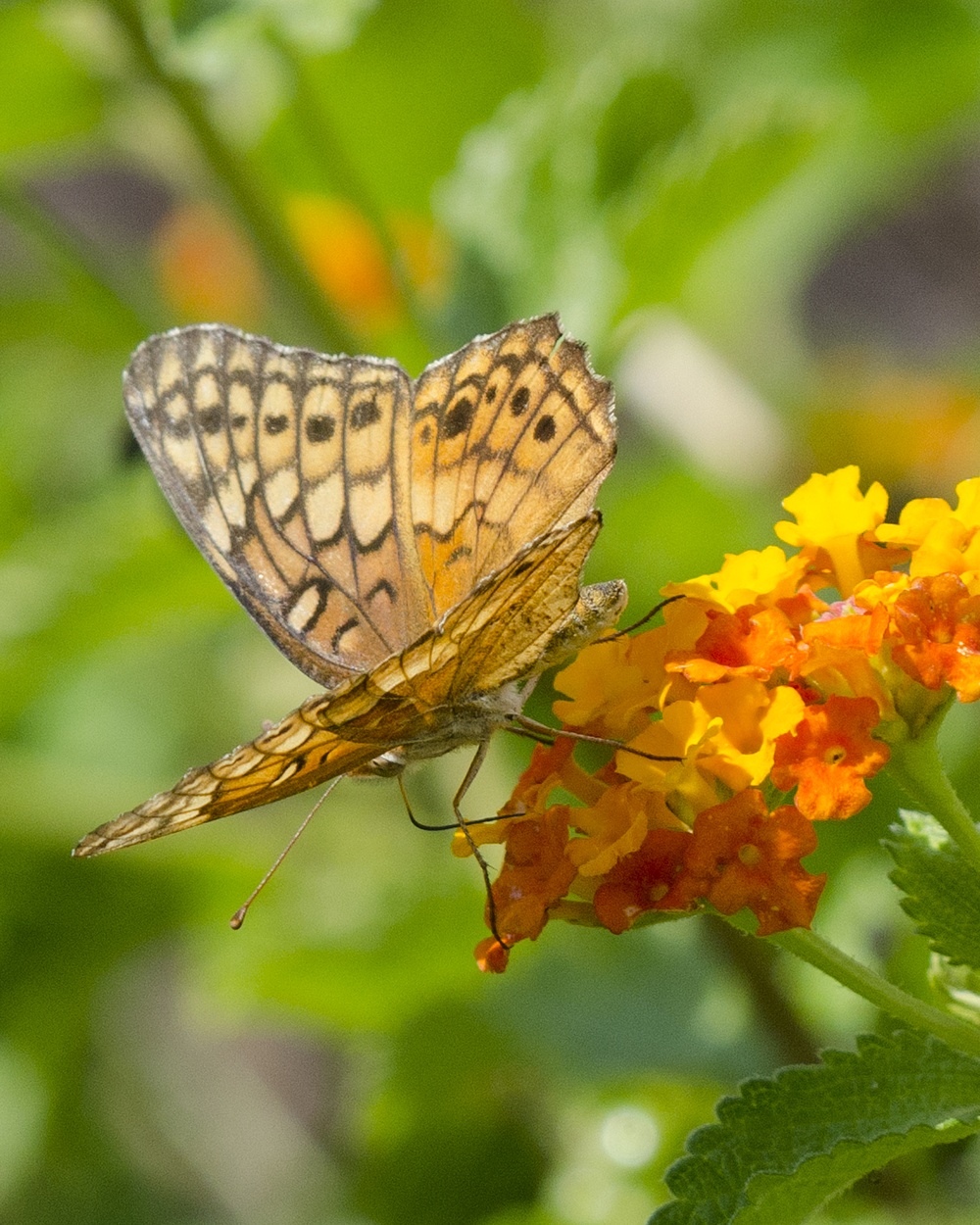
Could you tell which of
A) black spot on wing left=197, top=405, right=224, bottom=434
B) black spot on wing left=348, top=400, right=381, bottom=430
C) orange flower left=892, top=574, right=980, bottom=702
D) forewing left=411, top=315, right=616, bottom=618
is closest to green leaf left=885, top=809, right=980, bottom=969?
A: orange flower left=892, top=574, right=980, bottom=702

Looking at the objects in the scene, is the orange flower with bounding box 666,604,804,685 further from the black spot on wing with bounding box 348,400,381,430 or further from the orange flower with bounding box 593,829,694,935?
the black spot on wing with bounding box 348,400,381,430

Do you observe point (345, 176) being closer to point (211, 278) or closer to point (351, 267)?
point (351, 267)

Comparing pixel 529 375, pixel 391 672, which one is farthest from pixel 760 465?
pixel 391 672

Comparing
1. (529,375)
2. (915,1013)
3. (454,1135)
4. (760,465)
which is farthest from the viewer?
(760,465)

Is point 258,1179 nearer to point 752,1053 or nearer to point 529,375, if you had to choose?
point 752,1053

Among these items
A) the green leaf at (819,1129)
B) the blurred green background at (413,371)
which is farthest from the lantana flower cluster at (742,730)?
the blurred green background at (413,371)

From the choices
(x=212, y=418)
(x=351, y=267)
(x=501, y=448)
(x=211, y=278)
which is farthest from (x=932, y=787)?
(x=211, y=278)
